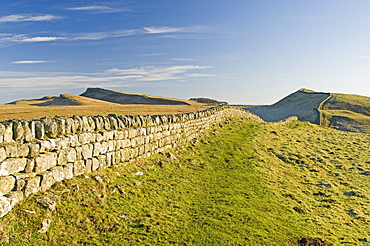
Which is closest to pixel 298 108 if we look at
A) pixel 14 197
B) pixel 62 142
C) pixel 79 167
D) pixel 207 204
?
pixel 207 204

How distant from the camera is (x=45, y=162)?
830 cm

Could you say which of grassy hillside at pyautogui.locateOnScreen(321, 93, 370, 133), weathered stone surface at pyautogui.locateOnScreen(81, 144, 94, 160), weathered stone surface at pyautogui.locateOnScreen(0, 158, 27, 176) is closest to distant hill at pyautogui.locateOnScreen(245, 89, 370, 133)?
grassy hillside at pyautogui.locateOnScreen(321, 93, 370, 133)

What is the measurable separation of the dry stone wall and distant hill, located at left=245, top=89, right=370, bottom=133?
4632cm

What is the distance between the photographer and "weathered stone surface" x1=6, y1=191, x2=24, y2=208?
23.2 ft

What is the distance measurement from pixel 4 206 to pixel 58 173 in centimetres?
203

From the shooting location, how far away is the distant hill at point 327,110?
54406mm

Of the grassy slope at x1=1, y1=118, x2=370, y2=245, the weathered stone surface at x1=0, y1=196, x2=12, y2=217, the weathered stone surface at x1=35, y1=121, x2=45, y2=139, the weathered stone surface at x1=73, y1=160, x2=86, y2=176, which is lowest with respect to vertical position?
the grassy slope at x1=1, y1=118, x2=370, y2=245

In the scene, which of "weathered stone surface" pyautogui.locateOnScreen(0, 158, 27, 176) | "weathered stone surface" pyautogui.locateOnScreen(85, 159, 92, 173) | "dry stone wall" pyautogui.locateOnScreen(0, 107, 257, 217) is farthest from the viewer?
"weathered stone surface" pyautogui.locateOnScreen(85, 159, 92, 173)

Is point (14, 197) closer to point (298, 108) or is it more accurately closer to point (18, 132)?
point (18, 132)

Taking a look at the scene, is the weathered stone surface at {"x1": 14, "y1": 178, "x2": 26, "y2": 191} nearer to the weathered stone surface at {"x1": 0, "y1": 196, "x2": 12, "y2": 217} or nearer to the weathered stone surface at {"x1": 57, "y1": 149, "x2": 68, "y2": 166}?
the weathered stone surface at {"x1": 0, "y1": 196, "x2": 12, "y2": 217}

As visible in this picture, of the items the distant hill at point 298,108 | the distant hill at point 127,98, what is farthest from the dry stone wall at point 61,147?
the distant hill at point 127,98

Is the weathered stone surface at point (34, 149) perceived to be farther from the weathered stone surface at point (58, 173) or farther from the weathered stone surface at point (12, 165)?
the weathered stone surface at point (58, 173)

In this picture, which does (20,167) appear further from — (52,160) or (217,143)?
(217,143)

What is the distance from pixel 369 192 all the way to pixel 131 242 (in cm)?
1422
